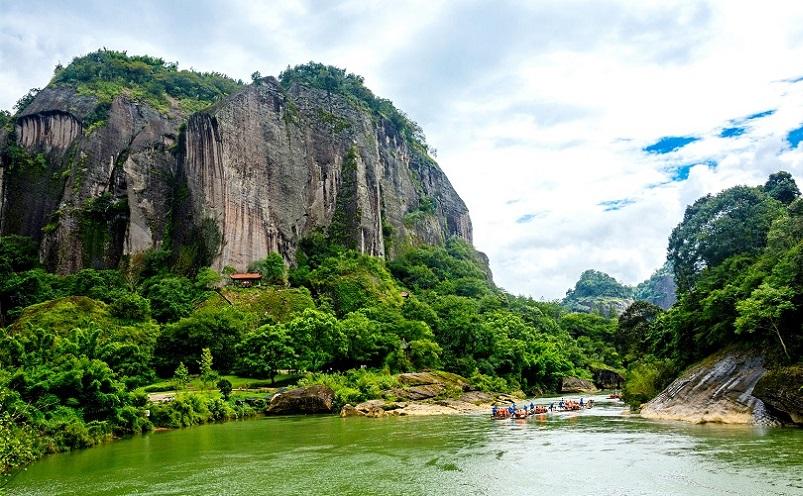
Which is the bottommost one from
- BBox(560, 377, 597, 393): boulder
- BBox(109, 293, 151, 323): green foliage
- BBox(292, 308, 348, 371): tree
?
BBox(560, 377, 597, 393): boulder

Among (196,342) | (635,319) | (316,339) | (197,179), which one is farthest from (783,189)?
(197,179)

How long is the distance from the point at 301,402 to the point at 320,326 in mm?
9179

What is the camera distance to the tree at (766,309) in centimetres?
2778

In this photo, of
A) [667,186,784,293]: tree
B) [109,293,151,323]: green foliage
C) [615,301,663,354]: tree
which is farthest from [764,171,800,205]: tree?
[109,293,151,323]: green foliage

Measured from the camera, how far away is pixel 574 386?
2694 inches

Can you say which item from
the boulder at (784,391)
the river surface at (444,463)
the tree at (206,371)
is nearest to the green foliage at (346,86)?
the tree at (206,371)

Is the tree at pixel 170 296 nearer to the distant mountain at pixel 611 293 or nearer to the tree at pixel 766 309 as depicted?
the tree at pixel 766 309

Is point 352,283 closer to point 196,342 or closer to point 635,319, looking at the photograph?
point 196,342

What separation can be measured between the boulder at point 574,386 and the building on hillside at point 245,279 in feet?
126

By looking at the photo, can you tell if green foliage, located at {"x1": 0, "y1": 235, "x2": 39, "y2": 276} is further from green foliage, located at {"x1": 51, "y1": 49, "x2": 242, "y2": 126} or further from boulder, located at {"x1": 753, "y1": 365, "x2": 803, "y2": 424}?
boulder, located at {"x1": 753, "y1": 365, "x2": 803, "y2": 424}

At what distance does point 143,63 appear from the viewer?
108125 millimetres

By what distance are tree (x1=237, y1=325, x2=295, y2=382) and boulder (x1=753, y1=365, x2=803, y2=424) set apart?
3305 cm

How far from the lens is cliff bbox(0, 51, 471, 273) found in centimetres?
7744

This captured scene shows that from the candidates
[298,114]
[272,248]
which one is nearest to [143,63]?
[298,114]
